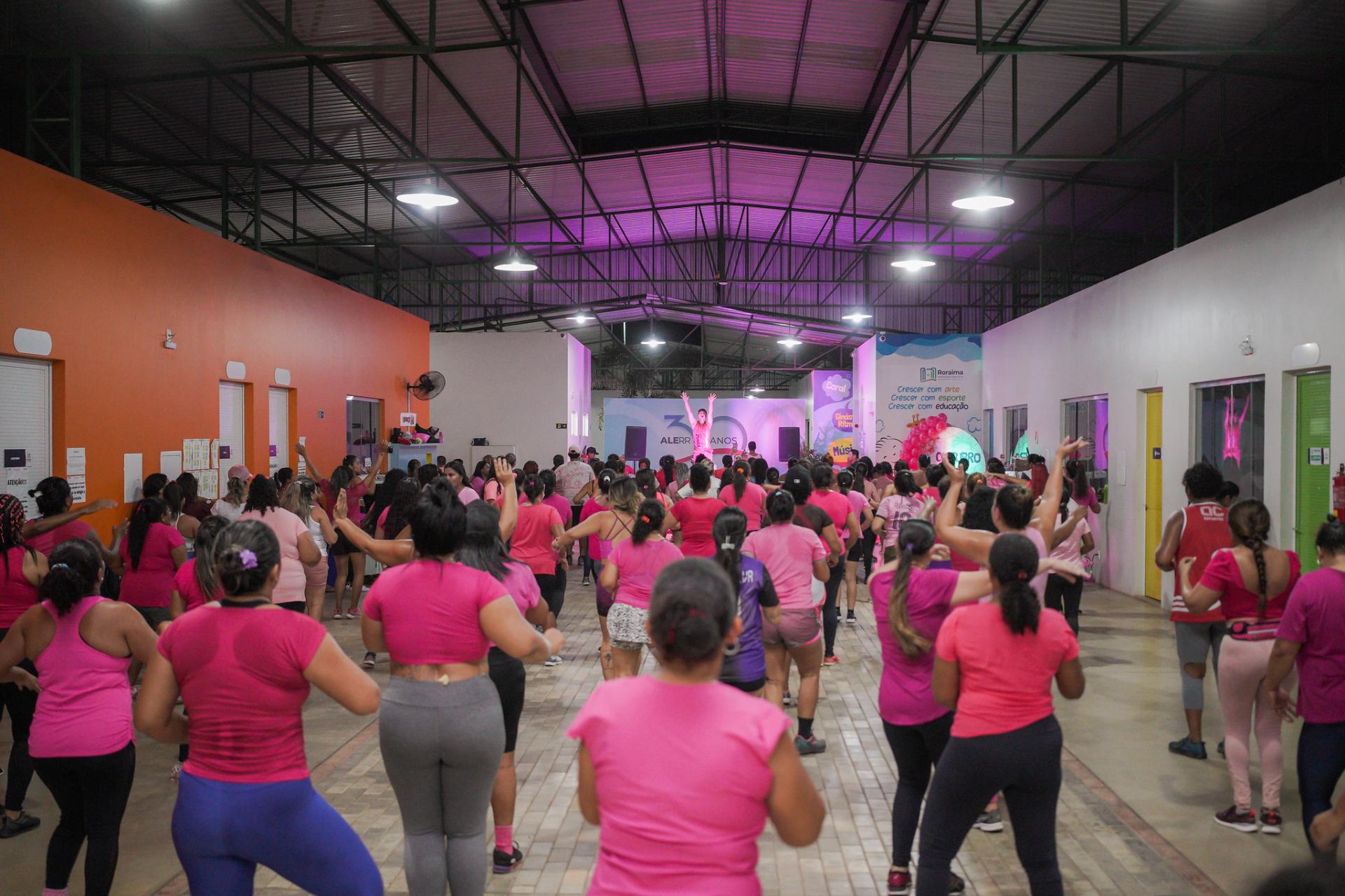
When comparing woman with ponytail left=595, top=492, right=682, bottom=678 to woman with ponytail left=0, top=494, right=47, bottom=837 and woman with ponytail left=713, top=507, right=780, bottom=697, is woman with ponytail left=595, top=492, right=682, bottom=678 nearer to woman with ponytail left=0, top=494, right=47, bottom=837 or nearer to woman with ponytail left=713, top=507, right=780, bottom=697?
woman with ponytail left=713, top=507, right=780, bottom=697

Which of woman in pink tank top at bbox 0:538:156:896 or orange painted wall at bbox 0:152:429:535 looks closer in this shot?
woman in pink tank top at bbox 0:538:156:896

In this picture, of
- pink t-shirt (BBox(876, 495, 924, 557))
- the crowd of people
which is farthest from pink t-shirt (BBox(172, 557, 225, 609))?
pink t-shirt (BBox(876, 495, 924, 557))

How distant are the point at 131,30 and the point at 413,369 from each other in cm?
898

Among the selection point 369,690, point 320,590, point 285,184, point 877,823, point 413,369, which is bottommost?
point 877,823

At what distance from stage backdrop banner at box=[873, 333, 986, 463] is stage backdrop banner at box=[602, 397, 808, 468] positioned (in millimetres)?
5605

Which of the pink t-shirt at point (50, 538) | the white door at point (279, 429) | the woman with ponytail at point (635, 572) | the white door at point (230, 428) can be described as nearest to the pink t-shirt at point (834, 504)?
the woman with ponytail at point (635, 572)

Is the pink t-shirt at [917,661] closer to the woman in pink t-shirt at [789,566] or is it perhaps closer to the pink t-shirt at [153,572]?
the woman in pink t-shirt at [789,566]

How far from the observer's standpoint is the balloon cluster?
18703mm

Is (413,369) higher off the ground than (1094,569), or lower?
higher

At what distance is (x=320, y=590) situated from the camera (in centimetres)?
864

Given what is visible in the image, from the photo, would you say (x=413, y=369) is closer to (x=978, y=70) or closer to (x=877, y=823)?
(x=978, y=70)

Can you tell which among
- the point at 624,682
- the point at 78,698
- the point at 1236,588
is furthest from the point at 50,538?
the point at 1236,588

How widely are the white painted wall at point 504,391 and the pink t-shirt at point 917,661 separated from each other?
52.2ft

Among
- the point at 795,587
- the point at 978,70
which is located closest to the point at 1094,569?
the point at 978,70
